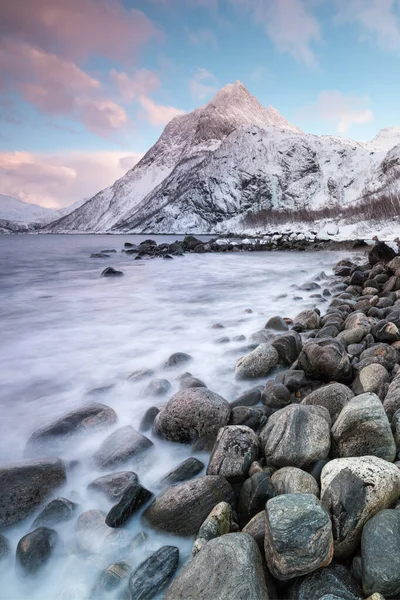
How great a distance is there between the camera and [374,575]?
152 cm

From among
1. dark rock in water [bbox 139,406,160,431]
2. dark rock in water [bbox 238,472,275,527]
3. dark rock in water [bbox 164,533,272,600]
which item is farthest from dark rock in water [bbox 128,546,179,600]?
dark rock in water [bbox 139,406,160,431]

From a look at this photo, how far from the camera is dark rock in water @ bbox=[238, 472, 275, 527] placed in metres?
2.09

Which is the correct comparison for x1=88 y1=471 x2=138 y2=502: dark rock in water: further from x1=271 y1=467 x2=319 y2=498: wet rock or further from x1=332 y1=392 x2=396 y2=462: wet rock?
x1=332 y1=392 x2=396 y2=462: wet rock

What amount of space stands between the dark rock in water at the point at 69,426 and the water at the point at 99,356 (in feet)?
0.41

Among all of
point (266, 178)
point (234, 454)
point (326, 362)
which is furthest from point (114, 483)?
point (266, 178)

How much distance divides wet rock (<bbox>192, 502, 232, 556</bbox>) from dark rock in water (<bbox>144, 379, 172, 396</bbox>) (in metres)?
2.06

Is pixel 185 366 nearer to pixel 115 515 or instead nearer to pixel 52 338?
pixel 115 515

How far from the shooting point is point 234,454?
248 cm

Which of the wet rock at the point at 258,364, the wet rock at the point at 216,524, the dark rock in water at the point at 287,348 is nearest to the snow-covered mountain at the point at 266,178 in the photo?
the dark rock in water at the point at 287,348

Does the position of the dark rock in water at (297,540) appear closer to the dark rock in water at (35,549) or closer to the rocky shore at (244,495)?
the rocky shore at (244,495)

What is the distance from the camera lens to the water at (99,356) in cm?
217

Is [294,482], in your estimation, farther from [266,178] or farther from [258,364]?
[266,178]

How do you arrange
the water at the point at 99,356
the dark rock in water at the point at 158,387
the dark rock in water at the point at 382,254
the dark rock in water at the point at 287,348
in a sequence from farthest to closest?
the dark rock in water at the point at 382,254, the dark rock in water at the point at 287,348, the dark rock in water at the point at 158,387, the water at the point at 99,356

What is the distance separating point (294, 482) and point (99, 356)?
13.3 ft
